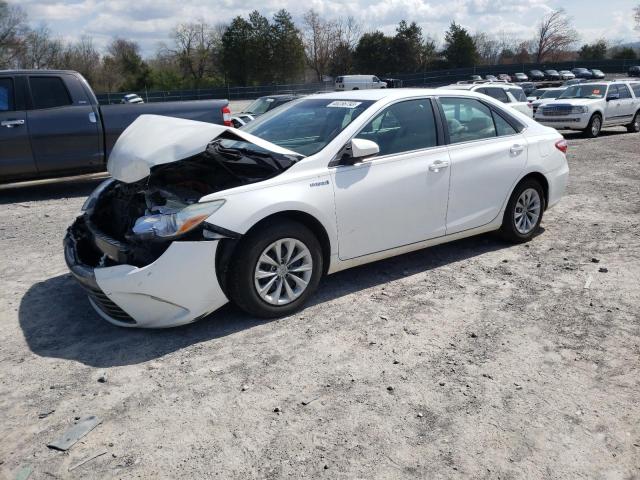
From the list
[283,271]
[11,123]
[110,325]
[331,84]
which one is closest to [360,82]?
[331,84]

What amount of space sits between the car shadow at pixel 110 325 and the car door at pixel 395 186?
0.46 meters

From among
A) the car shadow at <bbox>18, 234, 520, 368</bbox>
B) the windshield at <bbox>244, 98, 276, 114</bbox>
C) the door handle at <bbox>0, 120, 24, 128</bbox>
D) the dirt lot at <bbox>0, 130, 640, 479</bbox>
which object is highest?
the door handle at <bbox>0, 120, 24, 128</bbox>

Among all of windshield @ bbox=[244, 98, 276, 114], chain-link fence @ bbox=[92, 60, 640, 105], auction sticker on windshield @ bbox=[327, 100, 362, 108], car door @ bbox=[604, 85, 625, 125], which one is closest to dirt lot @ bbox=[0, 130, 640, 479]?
auction sticker on windshield @ bbox=[327, 100, 362, 108]

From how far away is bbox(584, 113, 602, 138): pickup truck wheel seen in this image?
17.1m

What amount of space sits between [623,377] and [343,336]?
1773 millimetres

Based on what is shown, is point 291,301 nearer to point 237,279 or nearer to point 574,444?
point 237,279

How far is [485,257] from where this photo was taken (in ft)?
18.3

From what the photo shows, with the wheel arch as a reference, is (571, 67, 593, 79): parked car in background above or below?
above

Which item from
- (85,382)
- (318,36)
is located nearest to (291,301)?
(85,382)

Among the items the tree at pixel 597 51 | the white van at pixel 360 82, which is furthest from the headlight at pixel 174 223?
the tree at pixel 597 51

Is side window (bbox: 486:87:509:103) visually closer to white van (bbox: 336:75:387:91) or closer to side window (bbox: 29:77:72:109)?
side window (bbox: 29:77:72:109)

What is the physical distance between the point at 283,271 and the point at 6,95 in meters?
6.66

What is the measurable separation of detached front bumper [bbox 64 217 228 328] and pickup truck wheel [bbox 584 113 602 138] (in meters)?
16.4

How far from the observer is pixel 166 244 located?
3.75 metres
